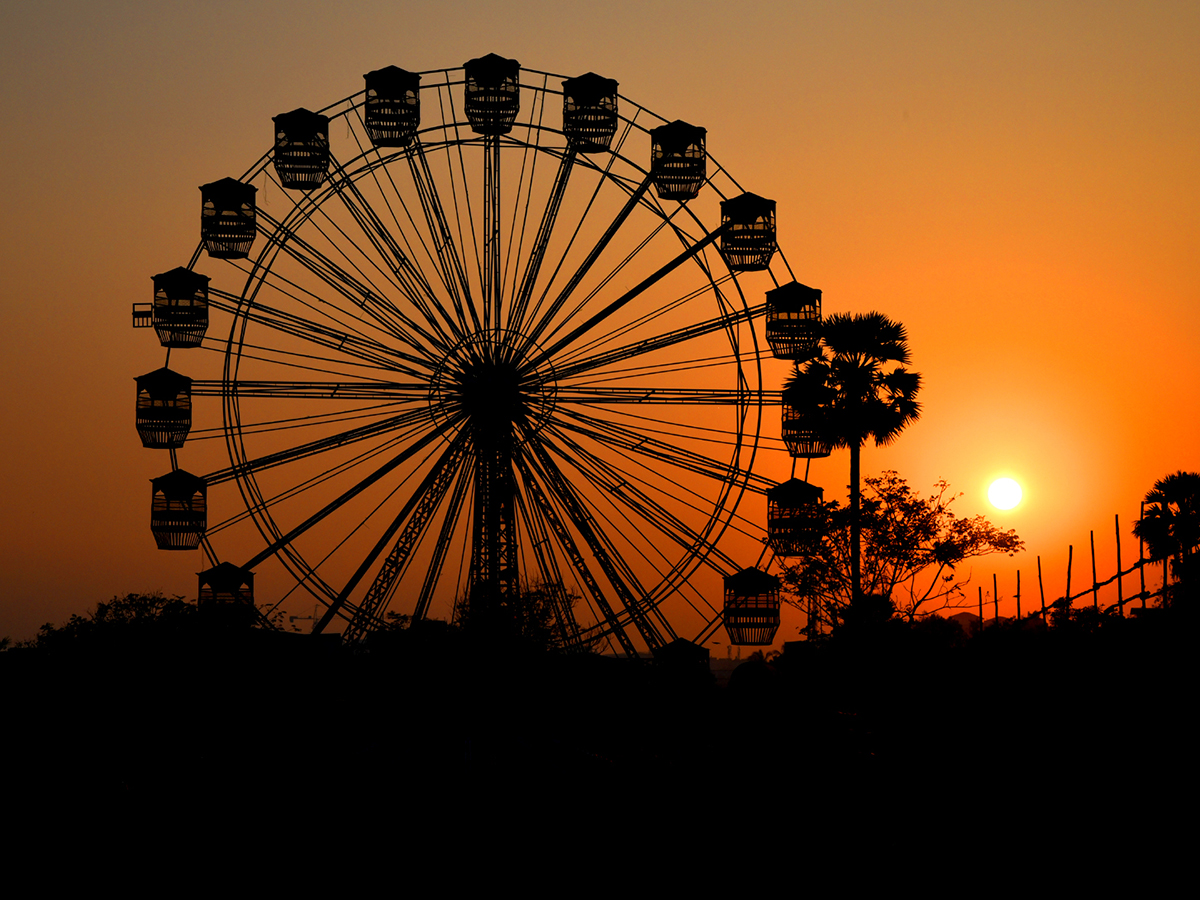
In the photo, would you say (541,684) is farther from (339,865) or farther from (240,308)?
(339,865)

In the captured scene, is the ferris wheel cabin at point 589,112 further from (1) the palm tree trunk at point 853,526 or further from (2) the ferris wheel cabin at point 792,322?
(1) the palm tree trunk at point 853,526

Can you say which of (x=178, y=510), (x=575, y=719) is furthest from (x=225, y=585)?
(x=575, y=719)

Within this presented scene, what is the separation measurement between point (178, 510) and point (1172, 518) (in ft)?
94.2

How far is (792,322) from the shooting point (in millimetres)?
37125

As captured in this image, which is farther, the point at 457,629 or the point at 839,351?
the point at 839,351

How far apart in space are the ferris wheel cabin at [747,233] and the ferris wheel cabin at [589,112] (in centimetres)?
363

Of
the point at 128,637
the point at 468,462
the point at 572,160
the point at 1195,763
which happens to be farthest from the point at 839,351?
the point at 1195,763

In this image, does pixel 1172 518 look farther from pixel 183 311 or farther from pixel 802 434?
pixel 183 311

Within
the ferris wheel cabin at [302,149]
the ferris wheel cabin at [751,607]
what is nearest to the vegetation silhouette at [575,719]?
the ferris wheel cabin at [751,607]

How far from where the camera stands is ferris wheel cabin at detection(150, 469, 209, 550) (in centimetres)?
3591

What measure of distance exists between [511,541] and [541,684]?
737 cm

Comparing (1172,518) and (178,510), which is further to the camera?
(1172,518)

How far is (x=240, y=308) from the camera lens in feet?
116

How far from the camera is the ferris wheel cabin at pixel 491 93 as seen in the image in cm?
3791
